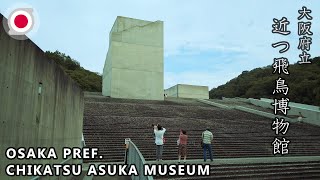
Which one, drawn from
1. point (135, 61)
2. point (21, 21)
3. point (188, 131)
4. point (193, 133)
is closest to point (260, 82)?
point (135, 61)

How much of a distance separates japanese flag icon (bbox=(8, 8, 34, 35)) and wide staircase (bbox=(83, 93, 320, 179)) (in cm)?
703

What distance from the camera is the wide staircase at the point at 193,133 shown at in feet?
42.3

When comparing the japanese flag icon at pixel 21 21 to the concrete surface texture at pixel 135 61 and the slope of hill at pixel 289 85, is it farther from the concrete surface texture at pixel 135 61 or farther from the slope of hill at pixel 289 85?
the concrete surface texture at pixel 135 61

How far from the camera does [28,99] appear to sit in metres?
5.23

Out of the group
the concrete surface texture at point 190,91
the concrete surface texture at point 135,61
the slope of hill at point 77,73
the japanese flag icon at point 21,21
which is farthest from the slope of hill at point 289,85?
the japanese flag icon at point 21,21

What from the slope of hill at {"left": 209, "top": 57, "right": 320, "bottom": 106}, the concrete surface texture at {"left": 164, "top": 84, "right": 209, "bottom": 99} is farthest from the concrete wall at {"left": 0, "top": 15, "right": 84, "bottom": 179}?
the concrete surface texture at {"left": 164, "top": 84, "right": 209, "bottom": 99}

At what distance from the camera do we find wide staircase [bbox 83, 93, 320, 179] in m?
12.9

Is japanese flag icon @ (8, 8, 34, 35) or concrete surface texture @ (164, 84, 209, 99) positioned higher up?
concrete surface texture @ (164, 84, 209, 99)

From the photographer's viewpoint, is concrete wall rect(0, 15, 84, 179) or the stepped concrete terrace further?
the stepped concrete terrace

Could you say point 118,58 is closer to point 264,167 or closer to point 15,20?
point 264,167

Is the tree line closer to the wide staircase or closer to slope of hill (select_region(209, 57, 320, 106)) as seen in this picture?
slope of hill (select_region(209, 57, 320, 106))

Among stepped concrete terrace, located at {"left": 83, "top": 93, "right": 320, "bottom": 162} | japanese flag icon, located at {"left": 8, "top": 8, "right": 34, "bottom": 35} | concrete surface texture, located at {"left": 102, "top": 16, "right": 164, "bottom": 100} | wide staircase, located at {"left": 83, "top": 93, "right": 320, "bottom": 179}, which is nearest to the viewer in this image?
japanese flag icon, located at {"left": 8, "top": 8, "right": 34, "bottom": 35}

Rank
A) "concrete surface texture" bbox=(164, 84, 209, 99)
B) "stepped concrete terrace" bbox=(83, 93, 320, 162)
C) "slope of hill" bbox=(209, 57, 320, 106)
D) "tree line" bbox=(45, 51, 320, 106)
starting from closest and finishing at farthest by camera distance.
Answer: "stepped concrete terrace" bbox=(83, 93, 320, 162), "slope of hill" bbox=(209, 57, 320, 106), "tree line" bbox=(45, 51, 320, 106), "concrete surface texture" bbox=(164, 84, 209, 99)

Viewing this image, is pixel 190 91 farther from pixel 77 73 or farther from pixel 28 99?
pixel 28 99
